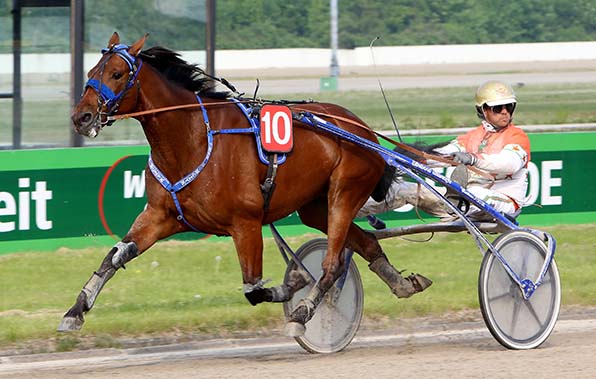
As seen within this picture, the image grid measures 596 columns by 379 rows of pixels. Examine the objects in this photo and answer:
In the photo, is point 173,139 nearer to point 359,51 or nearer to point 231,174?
point 231,174

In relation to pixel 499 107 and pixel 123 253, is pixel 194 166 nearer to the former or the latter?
pixel 123 253

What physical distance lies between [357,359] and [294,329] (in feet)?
1.54

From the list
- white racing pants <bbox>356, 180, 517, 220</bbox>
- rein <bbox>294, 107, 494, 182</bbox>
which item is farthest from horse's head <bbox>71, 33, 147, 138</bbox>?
white racing pants <bbox>356, 180, 517, 220</bbox>

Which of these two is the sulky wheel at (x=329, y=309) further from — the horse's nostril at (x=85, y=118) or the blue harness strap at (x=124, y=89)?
the horse's nostril at (x=85, y=118)

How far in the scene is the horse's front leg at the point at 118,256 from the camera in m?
6.17

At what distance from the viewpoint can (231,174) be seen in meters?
6.41

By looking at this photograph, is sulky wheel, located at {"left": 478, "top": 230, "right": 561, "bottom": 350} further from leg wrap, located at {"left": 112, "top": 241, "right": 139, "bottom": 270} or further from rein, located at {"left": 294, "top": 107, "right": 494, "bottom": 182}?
leg wrap, located at {"left": 112, "top": 241, "right": 139, "bottom": 270}

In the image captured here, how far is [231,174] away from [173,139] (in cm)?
35

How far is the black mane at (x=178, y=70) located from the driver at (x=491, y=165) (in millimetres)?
1231

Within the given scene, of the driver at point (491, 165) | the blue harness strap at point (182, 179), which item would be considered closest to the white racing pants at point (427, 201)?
the driver at point (491, 165)

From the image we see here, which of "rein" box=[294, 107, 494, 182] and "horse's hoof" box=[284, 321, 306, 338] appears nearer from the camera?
"horse's hoof" box=[284, 321, 306, 338]

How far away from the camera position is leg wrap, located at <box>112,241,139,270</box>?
6.30 metres

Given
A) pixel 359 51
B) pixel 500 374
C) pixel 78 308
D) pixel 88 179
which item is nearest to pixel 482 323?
pixel 500 374

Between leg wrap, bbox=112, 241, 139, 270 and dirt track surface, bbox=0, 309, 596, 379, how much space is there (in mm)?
573
